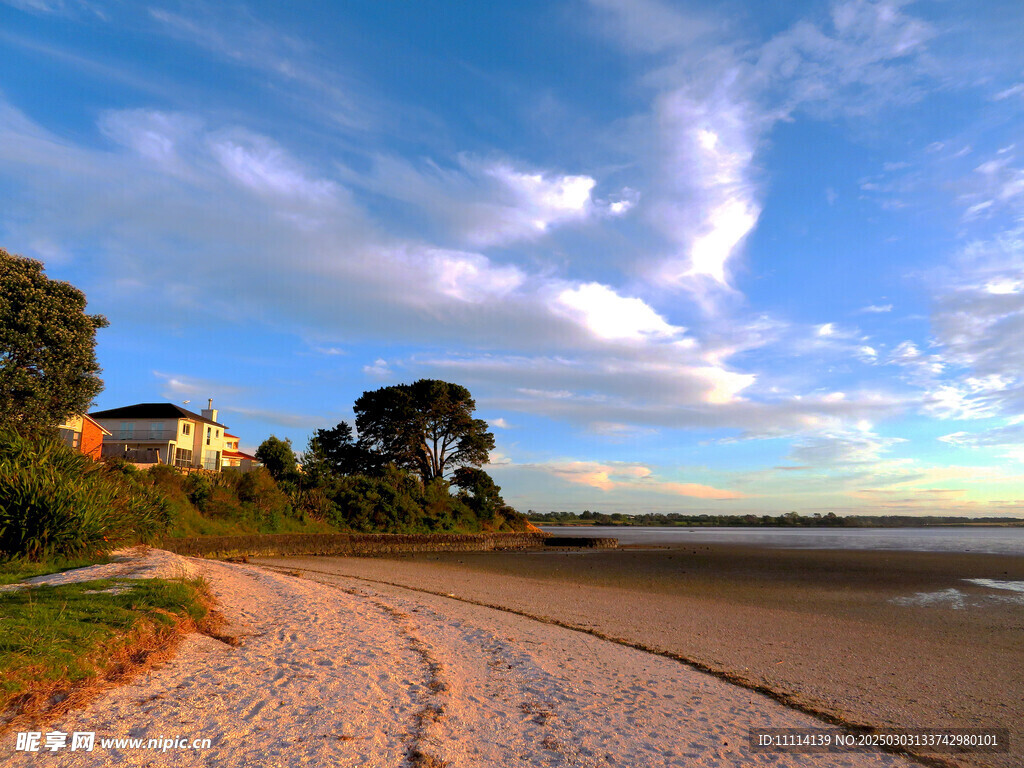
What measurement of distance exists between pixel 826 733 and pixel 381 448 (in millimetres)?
42506

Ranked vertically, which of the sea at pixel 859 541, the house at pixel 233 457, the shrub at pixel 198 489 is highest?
the house at pixel 233 457

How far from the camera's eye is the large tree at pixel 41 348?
72.0 ft

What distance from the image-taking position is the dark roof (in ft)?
141

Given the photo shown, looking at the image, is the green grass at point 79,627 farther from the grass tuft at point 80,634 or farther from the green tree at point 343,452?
the green tree at point 343,452

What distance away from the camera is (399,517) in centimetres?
3794

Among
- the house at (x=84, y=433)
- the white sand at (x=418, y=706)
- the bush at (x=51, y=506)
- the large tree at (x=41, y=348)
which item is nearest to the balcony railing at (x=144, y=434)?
the house at (x=84, y=433)

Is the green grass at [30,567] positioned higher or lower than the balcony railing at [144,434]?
lower

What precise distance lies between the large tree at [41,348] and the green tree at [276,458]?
9949 millimetres

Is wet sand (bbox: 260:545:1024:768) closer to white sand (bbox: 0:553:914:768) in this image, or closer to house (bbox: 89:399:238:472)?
white sand (bbox: 0:553:914:768)

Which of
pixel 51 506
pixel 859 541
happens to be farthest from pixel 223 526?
pixel 859 541

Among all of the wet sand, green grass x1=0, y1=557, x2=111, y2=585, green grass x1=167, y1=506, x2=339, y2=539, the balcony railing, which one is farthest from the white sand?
the balcony railing

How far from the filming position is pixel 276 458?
33062 millimetres

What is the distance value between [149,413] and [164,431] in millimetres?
2306

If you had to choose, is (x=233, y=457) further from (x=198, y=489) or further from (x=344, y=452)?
(x=198, y=489)
